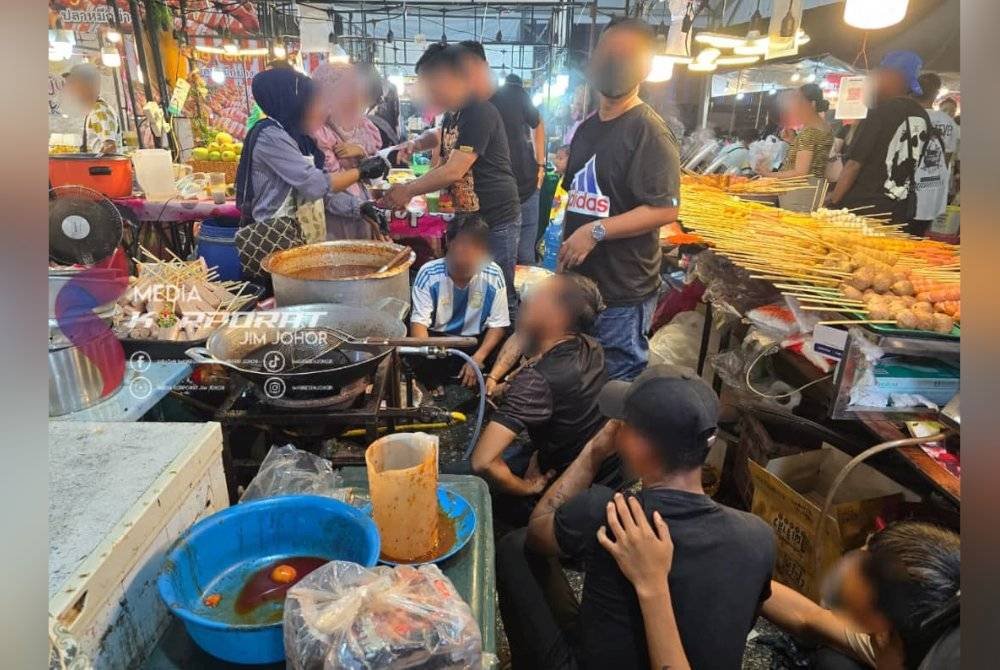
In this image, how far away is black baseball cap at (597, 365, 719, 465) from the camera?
5.38ft

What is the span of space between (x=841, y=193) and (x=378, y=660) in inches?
190

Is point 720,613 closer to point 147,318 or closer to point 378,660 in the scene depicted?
point 378,660

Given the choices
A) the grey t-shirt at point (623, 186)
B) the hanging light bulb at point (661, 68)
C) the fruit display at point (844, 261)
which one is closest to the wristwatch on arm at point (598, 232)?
the grey t-shirt at point (623, 186)

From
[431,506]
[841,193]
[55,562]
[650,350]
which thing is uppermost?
[841,193]

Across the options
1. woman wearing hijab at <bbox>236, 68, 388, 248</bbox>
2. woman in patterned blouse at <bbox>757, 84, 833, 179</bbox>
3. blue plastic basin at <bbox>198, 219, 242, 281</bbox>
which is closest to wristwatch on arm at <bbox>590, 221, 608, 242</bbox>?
woman wearing hijab at <bbox>236, 68, 388, 248</bbox>

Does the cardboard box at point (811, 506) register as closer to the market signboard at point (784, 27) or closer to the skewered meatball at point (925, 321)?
the skewered meatball at point (925, 321)

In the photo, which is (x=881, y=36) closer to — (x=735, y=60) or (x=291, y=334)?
(x=735, y=60)

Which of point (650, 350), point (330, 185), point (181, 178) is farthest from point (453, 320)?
point (181, 178)

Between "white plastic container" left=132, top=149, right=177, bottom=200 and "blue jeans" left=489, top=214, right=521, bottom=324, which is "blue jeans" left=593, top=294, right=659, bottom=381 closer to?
"blue jeans" left=489, top=214, right=521, bottom=324

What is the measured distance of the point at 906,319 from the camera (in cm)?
223

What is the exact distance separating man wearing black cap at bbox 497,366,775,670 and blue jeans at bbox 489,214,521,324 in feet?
8.83

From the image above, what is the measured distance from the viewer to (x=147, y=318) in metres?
2.86

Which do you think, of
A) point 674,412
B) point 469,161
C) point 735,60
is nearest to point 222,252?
point 469,161

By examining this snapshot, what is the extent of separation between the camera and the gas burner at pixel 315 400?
2332 mm
